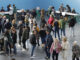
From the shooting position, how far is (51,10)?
29.4m

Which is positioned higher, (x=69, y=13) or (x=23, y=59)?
(x=69, y=13)

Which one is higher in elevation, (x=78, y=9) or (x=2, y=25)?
(x=78, y=9)

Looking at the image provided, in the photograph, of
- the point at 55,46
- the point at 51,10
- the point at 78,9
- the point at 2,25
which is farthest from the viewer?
the point at 78,9

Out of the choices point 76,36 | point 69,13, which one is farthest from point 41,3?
point 76,36

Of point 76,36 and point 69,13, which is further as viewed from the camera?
point 69,13

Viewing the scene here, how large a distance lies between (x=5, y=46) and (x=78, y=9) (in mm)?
17647

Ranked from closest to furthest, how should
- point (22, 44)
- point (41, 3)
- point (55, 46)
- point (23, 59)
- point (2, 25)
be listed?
point (55, 46) < point (23, 59) < point (22, 44) < point (2, 25) < point (41, 3)

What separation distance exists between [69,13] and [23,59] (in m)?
13.5

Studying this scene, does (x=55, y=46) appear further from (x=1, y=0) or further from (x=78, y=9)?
(x=1, y=0)

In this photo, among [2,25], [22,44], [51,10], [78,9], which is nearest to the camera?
[22,44]

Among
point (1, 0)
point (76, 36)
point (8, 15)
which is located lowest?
point (76, 36)

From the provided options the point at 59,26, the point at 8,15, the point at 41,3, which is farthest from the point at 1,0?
the point at 59,26

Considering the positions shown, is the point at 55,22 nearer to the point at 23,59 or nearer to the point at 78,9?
the point at 23,59

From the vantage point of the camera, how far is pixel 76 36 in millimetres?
24250
